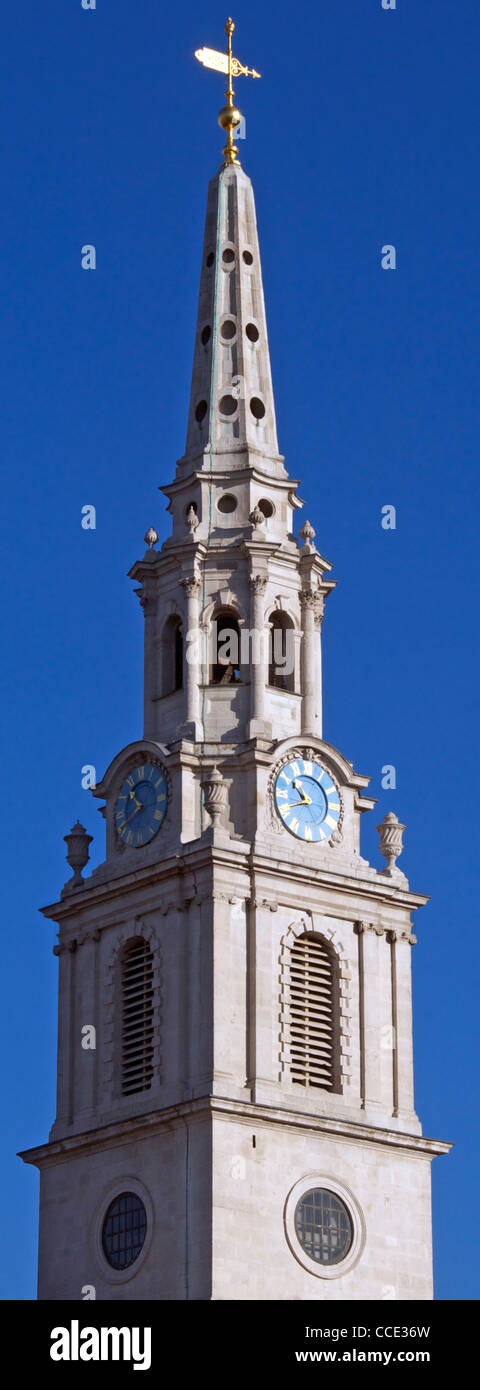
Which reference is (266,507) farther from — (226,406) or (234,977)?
(234,977)

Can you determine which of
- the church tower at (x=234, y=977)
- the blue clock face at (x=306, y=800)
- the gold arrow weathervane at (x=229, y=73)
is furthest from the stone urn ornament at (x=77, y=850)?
the gold arrow weathervane at (x=229, y=73)

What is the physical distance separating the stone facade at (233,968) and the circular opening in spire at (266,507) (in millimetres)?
104

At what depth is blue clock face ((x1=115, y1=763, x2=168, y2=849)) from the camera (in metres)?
96.4

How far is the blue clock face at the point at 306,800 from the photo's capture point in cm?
9631

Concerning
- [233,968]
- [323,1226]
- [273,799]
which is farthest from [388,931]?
[323,1226]

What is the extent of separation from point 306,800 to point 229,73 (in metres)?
21.6

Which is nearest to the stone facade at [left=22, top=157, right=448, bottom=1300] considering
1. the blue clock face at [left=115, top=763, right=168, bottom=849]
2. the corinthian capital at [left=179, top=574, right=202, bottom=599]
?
the corinthian capital at [left=179, top=574, right=202, bottom=599]

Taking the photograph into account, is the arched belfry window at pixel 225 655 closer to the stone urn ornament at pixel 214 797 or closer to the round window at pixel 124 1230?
the stone urn ornament at pixel 214 797

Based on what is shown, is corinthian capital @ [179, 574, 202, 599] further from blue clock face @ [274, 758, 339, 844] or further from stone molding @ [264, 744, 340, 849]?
blue clock face @ [274, 758, 339, 844]

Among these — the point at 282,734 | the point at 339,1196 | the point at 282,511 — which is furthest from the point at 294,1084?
the point at 282,511

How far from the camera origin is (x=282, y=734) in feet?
322

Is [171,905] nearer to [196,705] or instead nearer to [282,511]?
[196,705]

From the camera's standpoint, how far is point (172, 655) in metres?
99.9
